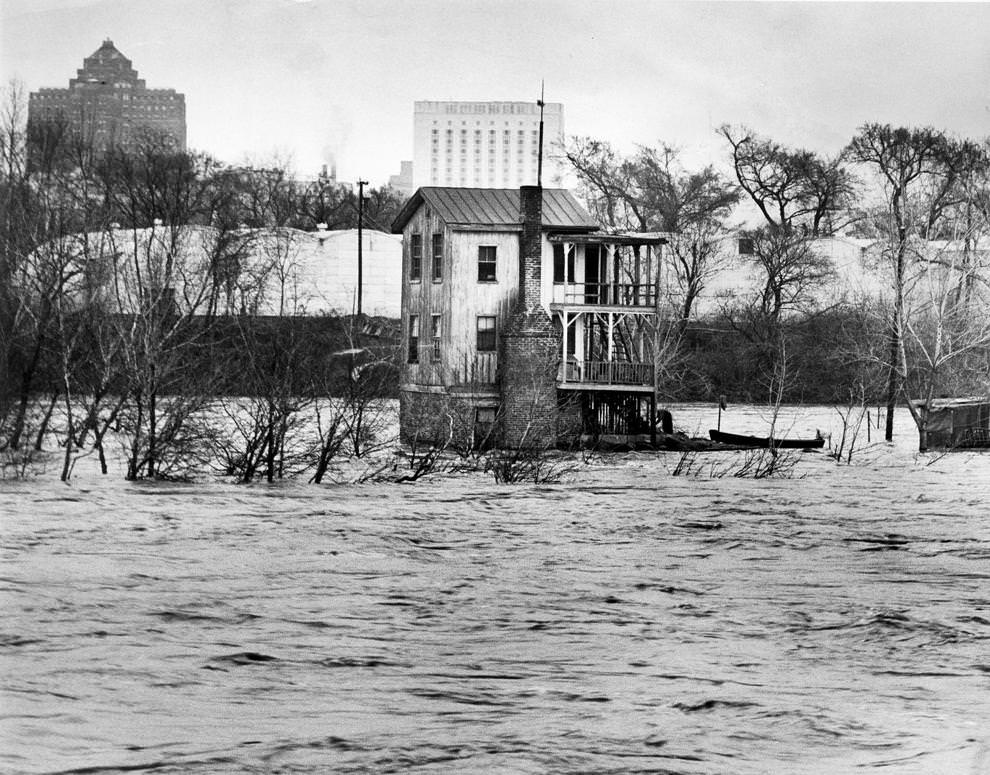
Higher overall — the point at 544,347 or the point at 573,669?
the point at 544,347

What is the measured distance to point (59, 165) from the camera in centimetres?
4131

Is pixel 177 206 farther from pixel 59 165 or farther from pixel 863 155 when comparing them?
pixel 863 155

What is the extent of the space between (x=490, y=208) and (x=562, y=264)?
2580mm

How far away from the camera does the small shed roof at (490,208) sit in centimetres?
3647

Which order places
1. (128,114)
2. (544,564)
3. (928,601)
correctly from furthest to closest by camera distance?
(128,114)
(544,564)
(928,601)

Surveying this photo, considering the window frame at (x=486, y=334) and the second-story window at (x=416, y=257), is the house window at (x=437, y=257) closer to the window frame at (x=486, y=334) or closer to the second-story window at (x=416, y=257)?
the second-story window at (x=416, y=257)

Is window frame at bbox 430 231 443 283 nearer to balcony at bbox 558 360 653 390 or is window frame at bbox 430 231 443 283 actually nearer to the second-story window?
the second-story window

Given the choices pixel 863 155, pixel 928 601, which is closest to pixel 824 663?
pixel 928 601

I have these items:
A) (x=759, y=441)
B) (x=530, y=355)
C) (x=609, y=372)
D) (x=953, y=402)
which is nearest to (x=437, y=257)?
(x=530, y=355)

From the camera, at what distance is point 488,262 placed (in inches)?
1442

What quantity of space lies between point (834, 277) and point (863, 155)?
774cm

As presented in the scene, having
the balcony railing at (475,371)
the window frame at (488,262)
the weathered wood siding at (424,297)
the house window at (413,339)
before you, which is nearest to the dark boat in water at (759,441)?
the balcony railing at (475,371)

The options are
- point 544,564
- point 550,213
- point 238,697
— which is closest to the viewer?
point 238,697

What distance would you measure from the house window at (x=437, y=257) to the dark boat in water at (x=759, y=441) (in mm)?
9081
